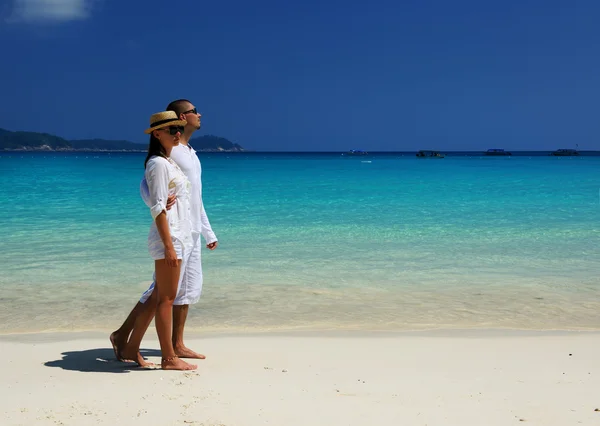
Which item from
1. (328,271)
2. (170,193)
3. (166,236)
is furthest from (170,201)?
(328,271)

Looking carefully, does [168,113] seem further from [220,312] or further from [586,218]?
[586,218]

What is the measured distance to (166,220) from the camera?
4.06 meters

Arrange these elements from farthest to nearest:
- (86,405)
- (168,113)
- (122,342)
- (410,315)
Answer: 1. (410,315)
2. (122,342)
3. (168,113)
4. (86,405)

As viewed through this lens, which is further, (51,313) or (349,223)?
(349,223)

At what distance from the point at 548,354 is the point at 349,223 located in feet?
34.5

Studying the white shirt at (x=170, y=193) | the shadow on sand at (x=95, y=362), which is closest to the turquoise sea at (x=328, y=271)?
the shadow on sand at (x=95, y=362)

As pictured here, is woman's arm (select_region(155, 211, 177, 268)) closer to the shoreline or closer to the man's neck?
the man's neck

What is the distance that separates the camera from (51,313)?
6617mm

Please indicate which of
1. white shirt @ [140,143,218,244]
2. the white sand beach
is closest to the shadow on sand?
the white sand beach

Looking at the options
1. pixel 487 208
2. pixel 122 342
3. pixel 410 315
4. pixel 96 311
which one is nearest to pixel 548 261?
pixel 410 315

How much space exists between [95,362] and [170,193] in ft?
4.52

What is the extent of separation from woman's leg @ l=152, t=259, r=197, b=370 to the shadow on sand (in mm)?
211

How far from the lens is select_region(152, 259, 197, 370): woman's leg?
13.8 ft

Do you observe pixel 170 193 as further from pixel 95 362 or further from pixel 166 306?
pixel 95 362
